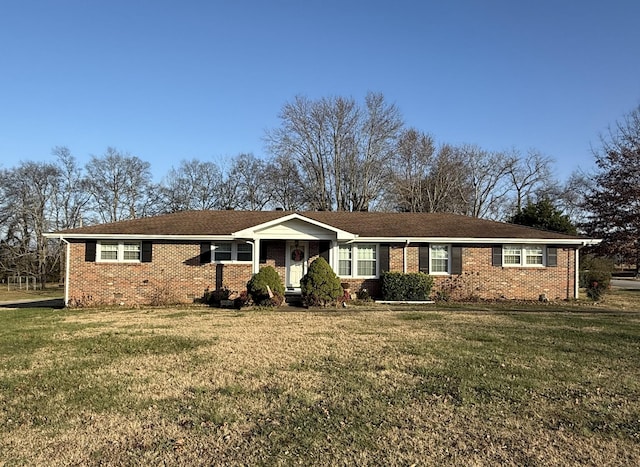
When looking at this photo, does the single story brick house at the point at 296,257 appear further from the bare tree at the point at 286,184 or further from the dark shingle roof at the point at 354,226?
the bare tree at the point at 286,184

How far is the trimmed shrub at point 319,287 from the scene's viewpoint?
15.4 metres

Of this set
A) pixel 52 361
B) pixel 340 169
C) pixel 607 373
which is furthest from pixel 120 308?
pixel 340 169

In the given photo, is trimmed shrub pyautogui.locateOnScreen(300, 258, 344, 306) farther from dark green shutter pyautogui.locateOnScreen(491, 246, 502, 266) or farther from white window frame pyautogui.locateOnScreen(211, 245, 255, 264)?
dark green shutter pyautogui.locateOnScreen(491, 246, 502, 266)

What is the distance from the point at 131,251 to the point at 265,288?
5646 mm

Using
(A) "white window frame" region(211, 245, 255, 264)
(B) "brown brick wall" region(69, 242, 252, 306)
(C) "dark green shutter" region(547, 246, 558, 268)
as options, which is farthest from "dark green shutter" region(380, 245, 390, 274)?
(C) "dark green shutter" region(547, 246, 558, 268)

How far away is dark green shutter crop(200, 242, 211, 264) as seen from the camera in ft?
56.3

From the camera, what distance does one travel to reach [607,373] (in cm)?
668

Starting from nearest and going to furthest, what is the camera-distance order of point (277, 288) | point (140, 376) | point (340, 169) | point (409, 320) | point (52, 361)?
point (140, 376) < point (52, 361) < point (409, 320) < point (277, 288) < point (340, 169)

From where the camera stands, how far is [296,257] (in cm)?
1798

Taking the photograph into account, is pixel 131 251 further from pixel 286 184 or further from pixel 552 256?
pixel 286 184

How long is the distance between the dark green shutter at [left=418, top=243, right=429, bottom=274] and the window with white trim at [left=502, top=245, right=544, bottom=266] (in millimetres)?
2927

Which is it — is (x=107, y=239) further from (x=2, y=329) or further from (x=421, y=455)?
(x=421, y=455)

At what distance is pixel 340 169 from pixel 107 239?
77.4ft

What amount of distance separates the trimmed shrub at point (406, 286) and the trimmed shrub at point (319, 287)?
2332 millimetres
